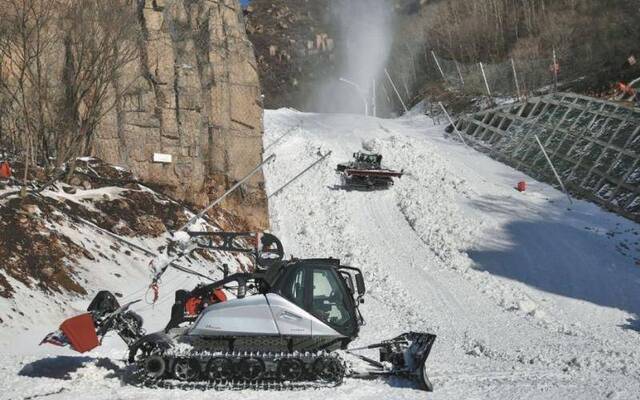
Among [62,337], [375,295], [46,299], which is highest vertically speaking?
[62,337]

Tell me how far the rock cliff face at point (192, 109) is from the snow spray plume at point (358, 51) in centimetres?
4440

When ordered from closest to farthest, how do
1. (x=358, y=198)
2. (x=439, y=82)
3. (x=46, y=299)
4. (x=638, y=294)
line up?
1. (x=46, y=299)
2. (x=638, y=294)
3. (x=358, y=198)
4. (x=439, y=82)

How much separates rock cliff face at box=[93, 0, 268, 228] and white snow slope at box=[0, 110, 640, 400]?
124 inches

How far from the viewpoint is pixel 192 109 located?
2186 cm

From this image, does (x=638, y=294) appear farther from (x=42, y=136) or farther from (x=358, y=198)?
(x=42, y=136)

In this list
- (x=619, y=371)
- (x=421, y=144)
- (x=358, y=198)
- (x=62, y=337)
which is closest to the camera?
(x=62, y=337)

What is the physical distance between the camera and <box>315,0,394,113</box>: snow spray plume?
2788 inches

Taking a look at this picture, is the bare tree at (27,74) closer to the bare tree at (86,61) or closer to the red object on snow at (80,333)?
the bare tree at (86,61)

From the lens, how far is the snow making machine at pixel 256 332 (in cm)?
821

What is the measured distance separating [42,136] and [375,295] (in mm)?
9258

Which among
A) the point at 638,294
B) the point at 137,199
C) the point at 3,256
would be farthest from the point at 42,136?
the point at 638,294

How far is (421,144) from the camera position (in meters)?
31.9

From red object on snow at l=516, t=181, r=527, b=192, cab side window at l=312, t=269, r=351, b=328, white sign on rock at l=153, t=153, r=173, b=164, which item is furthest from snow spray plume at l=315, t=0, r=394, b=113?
cab side window at l=312, t=269, r=351, b=328

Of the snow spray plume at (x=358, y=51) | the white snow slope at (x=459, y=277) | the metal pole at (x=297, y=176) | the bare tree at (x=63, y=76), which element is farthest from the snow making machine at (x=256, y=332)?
the snow spray plume at (x=358, y=51)
